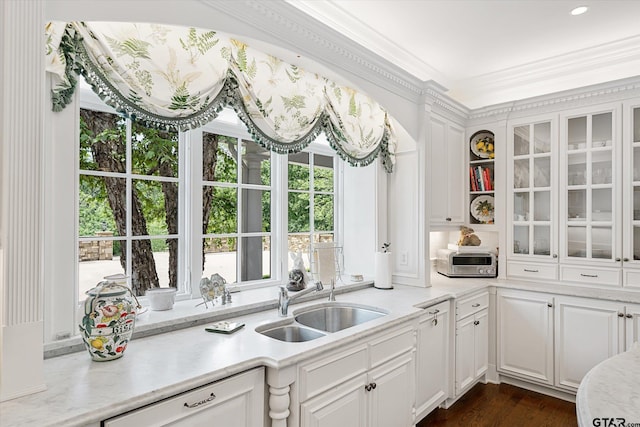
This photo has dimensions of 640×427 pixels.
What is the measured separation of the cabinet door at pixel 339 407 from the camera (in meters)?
1.60

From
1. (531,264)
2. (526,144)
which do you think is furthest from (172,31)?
(531,264)

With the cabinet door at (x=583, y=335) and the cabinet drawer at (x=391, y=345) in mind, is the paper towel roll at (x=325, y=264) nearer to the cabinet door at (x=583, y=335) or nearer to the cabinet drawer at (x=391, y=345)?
the cabinet drawer at (x=391, y=345)

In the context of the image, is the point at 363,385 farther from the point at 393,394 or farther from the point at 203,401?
the point at 203,401

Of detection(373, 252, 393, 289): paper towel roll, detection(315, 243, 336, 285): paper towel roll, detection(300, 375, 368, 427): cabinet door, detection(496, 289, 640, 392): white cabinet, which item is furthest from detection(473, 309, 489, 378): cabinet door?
detection(300, 375, 368, 427): cabinet door

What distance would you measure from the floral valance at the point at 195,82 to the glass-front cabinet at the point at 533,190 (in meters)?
1.70

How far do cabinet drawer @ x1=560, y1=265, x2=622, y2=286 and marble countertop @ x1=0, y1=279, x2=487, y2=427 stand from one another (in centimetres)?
191

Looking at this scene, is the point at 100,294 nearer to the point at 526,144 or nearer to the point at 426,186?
the point at 426,186

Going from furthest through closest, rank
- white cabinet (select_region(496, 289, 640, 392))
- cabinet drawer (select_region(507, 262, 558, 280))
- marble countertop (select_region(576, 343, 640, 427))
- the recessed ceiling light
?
cabinet drawer (select_region(507, 262, 558, 280)) → white cabinet (select_region(496, 289, 640, 392)) → the recessed ceiling light → marble countertop (select_region(576, 343, 640, 427))

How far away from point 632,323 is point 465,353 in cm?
115

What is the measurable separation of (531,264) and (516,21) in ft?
6.47

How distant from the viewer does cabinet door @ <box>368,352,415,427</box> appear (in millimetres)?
1952

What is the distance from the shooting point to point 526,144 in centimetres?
335

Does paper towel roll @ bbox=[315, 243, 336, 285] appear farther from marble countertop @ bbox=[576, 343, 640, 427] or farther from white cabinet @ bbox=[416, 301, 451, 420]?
marble countertop @ bbox=[576, 343, 640, 427]

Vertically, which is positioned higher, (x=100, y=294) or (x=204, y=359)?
(x=100, y=294)
